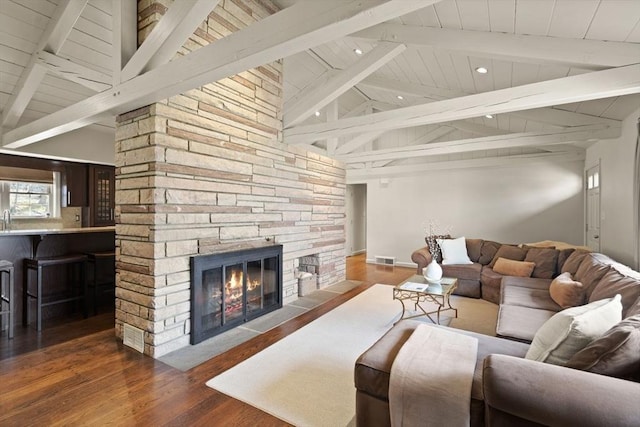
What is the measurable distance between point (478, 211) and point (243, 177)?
5.64 metres

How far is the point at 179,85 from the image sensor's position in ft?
7.20

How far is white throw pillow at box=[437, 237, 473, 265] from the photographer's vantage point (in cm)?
505

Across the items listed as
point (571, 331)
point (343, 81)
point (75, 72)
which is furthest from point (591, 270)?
point (75, 72)

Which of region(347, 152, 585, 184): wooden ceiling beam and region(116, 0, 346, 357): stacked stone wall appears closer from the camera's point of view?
region(116, 0, 346, 357): stacked stone wall

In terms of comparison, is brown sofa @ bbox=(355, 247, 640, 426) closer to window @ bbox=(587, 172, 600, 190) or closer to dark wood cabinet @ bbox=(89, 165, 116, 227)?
window @ bbox=(587, 172, 600, 190)

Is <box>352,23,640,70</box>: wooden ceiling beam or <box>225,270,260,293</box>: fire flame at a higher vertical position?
<box>352,23,640,70</box>: wooden ceiling beam

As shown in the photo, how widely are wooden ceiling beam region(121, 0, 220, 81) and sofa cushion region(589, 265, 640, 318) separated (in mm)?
3567

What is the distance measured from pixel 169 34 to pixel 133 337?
2.69 m

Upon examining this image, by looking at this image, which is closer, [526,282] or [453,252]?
[526,282]

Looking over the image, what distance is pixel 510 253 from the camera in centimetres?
483

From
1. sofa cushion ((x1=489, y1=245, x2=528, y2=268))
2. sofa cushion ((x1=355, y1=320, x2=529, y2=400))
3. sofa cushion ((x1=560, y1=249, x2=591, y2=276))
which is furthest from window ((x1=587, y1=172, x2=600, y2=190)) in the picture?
sofa cushion ((x1=355, y1=320, x2=529, y2=400))

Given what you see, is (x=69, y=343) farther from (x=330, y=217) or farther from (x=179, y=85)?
(x=330, y=217)

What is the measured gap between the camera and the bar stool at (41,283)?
331 cm

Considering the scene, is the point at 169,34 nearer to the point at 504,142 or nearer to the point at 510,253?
the point at 504,142
